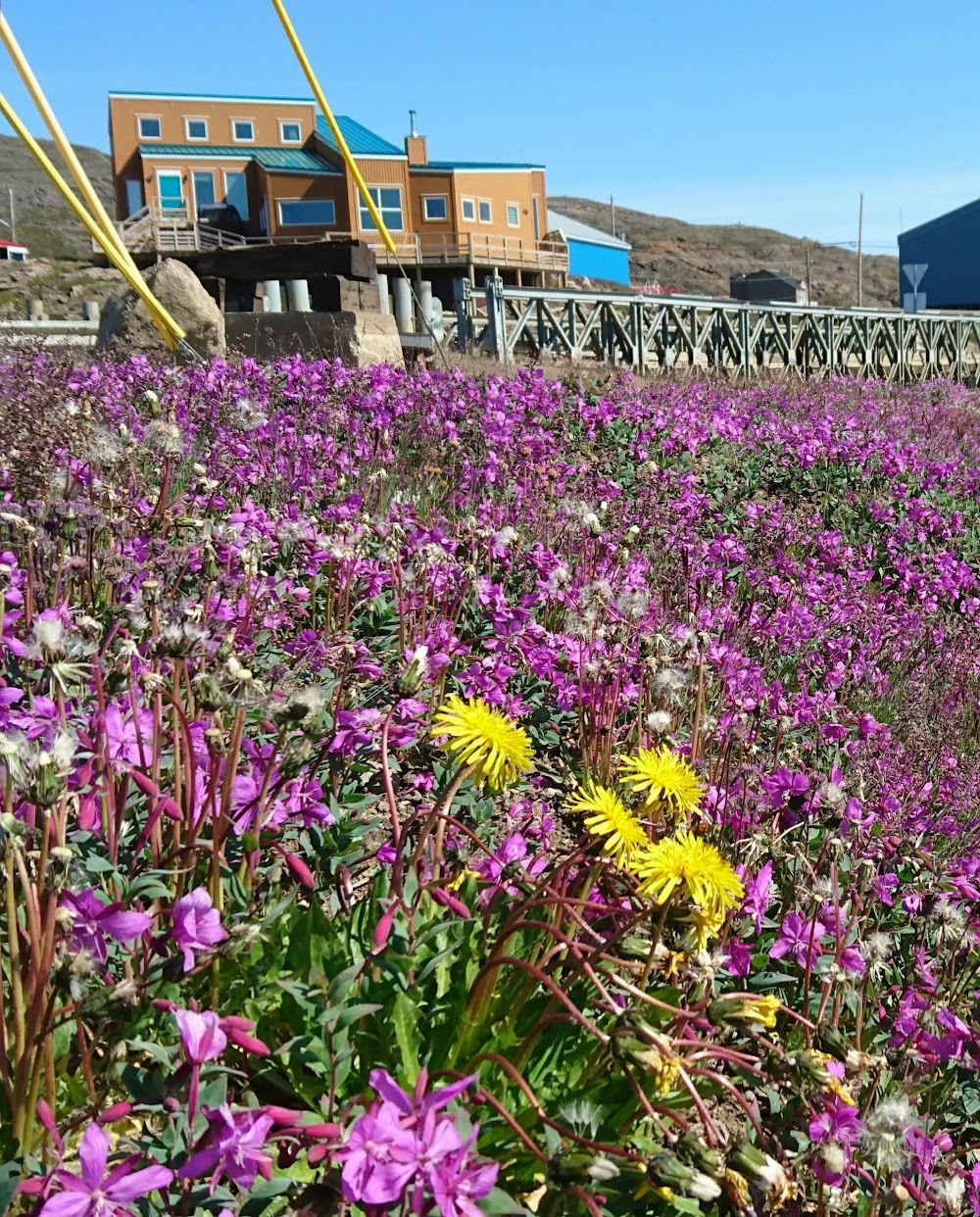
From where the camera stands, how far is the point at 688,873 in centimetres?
176

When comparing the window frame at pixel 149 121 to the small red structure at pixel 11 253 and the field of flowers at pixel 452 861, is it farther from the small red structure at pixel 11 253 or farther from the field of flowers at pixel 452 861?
the field of flowers at pixel 452 861

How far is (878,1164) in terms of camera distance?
165 centimetres

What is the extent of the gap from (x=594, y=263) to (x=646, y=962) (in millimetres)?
61395

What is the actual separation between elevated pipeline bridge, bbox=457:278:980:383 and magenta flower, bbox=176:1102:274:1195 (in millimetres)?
13977

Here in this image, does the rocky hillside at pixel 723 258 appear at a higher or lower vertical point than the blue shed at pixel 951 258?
higher

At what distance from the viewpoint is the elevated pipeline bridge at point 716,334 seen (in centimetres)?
1805

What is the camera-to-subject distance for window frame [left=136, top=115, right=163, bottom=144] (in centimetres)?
4831

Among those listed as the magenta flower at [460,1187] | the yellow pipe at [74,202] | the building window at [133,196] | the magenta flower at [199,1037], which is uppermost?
the building window at [133,196]

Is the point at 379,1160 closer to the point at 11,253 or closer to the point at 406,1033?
the point at 406,1033

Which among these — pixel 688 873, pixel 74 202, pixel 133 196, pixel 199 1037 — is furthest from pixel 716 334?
pixel 133 196

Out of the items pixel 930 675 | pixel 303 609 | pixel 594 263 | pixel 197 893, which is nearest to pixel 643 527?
pixel 930 675

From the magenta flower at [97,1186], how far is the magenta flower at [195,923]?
34 centimetres

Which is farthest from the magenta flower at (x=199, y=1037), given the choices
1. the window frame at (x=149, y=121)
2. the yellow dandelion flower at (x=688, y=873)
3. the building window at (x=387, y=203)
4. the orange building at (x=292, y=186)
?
the window frame at (x=149, y=121)

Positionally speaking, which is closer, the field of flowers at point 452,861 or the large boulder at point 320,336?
the field of flowers at point 452,861
